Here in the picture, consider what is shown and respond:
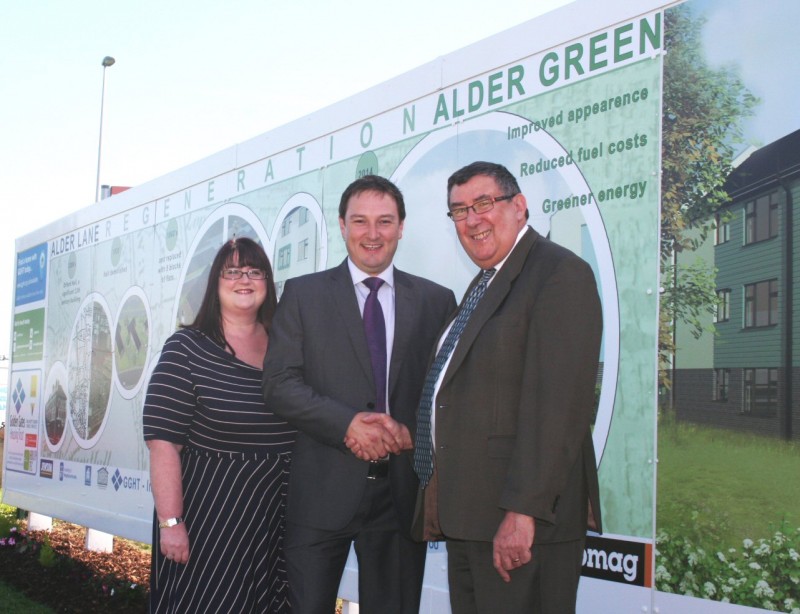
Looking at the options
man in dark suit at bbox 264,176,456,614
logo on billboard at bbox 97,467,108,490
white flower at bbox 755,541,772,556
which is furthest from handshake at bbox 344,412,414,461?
logo on billboard at bbox 97,467,108,490

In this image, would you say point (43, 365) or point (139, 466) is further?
point (43, 365)

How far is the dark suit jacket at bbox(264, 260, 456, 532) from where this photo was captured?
99.0 inches

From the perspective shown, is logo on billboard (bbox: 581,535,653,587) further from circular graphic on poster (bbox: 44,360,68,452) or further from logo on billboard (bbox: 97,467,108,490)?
circular graphic on poster (bbox: 44,360,68,452)

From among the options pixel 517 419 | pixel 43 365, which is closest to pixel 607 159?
pixel 517 419

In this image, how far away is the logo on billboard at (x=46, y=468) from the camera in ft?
21.7

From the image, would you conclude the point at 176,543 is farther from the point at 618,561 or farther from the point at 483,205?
the point at 483,205

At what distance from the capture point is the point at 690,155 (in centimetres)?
238

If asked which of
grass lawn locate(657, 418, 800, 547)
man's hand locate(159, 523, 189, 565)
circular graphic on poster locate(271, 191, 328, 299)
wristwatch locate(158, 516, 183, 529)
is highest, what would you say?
circular graphic on poster locate(271, 191, 328, 299)

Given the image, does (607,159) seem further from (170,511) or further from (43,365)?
(43,365)

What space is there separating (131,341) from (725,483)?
4065 mm

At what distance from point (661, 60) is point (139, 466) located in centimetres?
378

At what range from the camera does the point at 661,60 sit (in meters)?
2.46

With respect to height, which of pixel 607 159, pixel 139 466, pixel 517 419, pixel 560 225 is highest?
pixel 607 159

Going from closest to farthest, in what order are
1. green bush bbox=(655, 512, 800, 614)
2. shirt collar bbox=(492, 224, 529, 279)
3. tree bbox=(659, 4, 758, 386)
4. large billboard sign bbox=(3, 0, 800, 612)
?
1. green bush bbox=(655, 512, 800, 614)
2. shirt collar bbox=(492, 224, 529, 279)
3. tree bbox=(659, 4, 758, 386)
4. large billboard sign bbox=(3, 0, 800, 612)
